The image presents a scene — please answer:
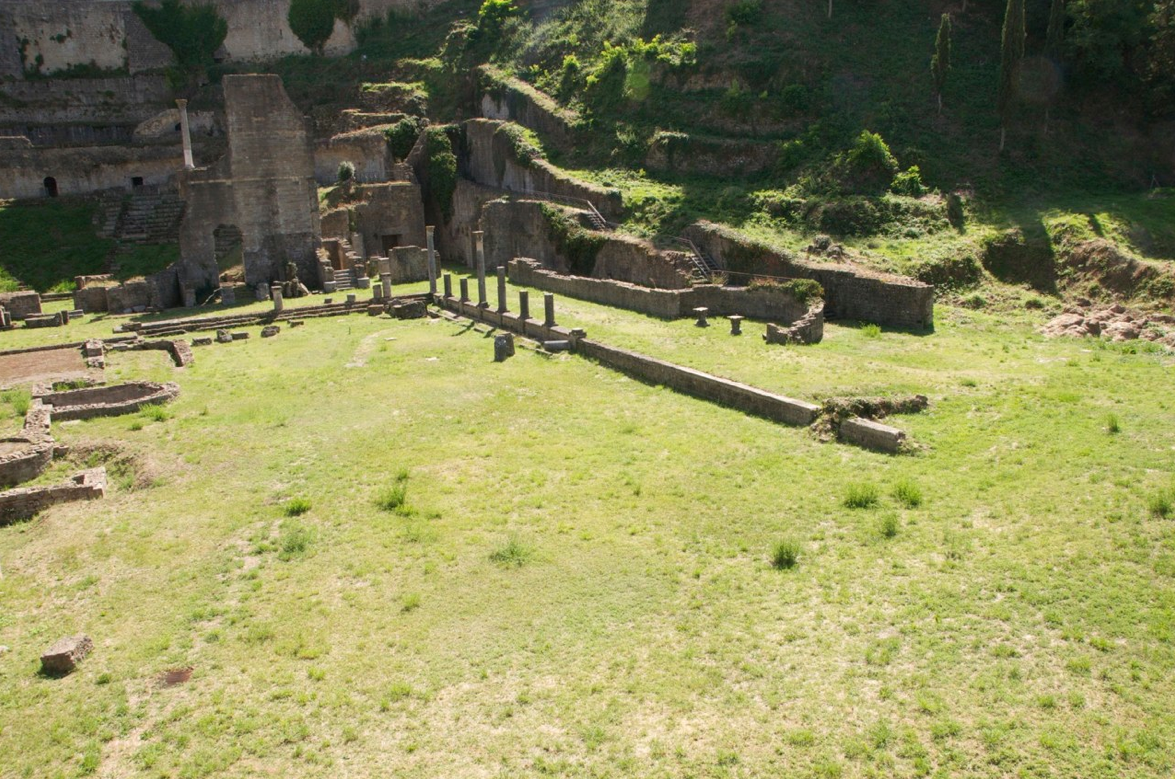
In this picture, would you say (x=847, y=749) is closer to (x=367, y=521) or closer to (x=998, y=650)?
(x=998, y=650)

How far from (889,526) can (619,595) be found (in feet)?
12.9

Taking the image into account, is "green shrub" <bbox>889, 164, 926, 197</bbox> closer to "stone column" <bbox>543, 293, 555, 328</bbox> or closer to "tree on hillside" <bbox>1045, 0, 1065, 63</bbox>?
"tree on hillside" <bbox>1045, 0, 1065, 63</bbox>

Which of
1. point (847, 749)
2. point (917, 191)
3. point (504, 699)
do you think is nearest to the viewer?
point (847, 749)

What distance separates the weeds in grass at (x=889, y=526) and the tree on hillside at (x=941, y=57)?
29.6 m

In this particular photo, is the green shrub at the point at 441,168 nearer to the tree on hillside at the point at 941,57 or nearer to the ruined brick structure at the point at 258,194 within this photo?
the ruined brick structure at the point at 258,194

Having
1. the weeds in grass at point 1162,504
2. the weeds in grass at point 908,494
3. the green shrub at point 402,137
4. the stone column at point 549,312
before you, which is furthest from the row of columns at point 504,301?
the green shrub at point 402,137

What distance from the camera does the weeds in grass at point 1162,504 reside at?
12.0 m

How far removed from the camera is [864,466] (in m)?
15.0

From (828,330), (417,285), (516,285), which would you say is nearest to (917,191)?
(828,330)

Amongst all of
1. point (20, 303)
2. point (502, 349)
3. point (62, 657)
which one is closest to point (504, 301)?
point (502, 349)

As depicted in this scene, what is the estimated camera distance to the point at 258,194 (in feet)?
125

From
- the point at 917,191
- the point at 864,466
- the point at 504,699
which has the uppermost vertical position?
the point at 917,191

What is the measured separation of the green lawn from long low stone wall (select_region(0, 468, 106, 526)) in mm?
759

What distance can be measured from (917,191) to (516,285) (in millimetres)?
15561
